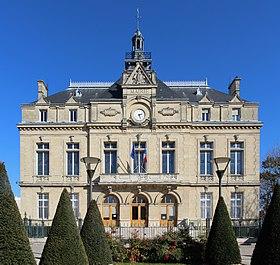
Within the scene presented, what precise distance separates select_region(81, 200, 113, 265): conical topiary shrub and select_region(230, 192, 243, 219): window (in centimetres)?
2463

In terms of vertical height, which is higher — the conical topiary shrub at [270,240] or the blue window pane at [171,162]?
the blue window pane at [171,162]

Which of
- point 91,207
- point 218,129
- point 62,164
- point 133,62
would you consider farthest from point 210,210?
point 91,207

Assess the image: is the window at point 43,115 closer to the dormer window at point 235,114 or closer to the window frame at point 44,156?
the window frame at point 44,156

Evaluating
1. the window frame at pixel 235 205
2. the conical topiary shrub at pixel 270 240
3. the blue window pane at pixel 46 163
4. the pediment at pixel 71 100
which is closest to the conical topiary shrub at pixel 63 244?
the conical topiary shrub at pixel 270 240

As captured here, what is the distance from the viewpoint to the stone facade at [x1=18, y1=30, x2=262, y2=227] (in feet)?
121

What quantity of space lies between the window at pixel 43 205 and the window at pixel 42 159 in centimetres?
179

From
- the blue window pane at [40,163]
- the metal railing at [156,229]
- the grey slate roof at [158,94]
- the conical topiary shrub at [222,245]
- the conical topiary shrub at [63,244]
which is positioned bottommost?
the metal railing at [156,229]

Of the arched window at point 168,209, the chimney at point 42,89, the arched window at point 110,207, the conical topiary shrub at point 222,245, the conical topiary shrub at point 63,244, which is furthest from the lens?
the chimney at point 42,89

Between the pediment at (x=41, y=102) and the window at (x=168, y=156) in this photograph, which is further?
the pediment at (x=41, y=102)

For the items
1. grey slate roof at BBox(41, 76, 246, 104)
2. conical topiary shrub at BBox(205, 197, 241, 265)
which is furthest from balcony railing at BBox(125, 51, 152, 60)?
conical topiary shrub at BBox(205, 197, 241, 265)

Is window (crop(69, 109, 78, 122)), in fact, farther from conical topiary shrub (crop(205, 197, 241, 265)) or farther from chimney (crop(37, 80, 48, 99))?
conical topiary shrub (crop(205, 197, 241, 265))

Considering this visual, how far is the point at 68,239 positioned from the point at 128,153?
26.3 metres

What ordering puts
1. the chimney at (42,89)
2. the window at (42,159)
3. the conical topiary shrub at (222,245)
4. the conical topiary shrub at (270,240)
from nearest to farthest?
the conical topiary shrub at (270,240) < the conical topiary shrub at (222,245) < the window at (42,159) < the chimney at (42,89)

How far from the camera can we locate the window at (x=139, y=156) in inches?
1454
